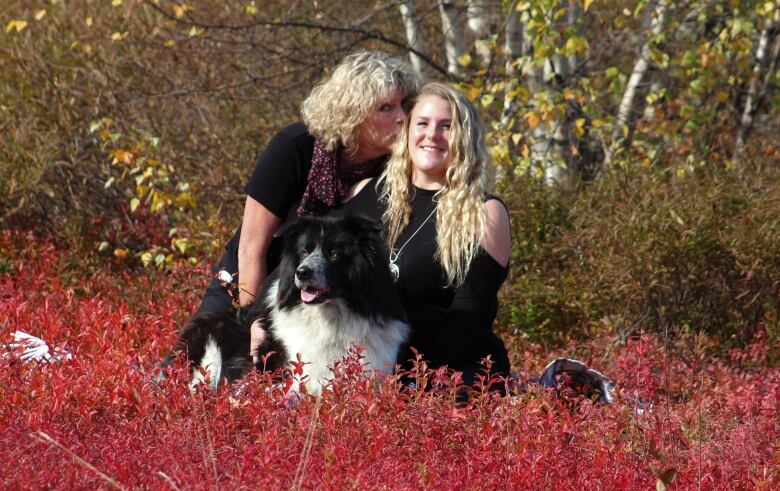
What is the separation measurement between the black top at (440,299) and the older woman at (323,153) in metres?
0.29

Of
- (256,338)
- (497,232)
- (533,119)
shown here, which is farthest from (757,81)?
(256,338)

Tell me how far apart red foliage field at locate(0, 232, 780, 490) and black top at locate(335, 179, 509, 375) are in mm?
659

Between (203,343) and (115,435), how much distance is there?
1.25 meters

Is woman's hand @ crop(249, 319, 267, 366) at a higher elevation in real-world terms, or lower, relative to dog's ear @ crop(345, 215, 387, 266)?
lower

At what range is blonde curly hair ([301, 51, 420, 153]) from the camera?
510 centimetres

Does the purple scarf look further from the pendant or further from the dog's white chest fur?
the dog's white chest fur

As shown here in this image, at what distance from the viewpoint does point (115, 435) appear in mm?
3682

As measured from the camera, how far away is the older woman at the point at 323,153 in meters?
5.13

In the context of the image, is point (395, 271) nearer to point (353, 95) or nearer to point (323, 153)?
point (323, 153)

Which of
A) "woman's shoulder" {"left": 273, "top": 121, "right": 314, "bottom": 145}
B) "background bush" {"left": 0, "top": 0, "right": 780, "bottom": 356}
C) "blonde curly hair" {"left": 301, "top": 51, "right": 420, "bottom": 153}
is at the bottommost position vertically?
"background bush" {"left": 0, "top": 0, "right": 780, "bottom": 356}

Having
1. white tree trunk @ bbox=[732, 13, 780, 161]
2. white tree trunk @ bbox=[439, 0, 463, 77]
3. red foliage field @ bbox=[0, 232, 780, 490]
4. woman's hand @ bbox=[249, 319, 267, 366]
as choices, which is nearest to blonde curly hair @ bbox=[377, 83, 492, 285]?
woman's hand @ bbox=[249, 319, 267, 366]

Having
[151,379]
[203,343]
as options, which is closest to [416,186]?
[203,343]

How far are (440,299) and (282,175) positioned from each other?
3.17 ft

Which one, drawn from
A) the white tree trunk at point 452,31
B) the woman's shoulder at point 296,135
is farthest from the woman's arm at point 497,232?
the white tree trunk at point 452,31
